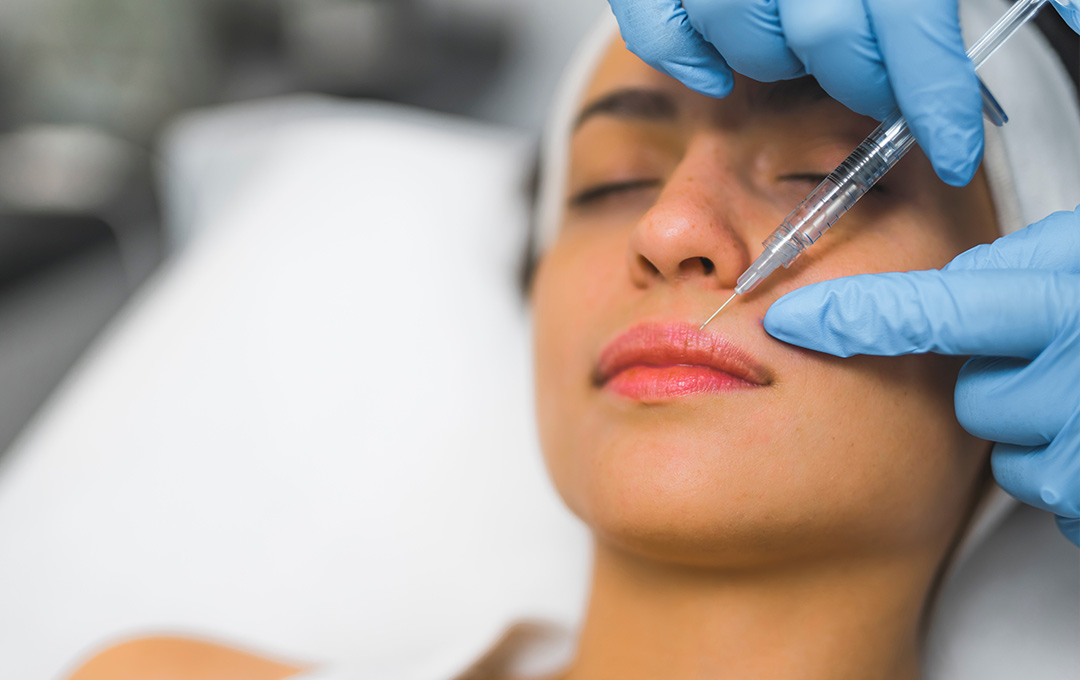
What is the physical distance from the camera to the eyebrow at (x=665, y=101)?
2.52ft

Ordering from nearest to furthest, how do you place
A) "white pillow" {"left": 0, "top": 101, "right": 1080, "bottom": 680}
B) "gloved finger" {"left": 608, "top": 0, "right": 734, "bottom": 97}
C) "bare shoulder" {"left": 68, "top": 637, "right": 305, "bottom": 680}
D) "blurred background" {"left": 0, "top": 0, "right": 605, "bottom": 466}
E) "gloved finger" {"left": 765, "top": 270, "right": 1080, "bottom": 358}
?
"gloved finger" {"left": 765, "top": 270, "right": 1080, "bottom": 358}, "gloved finger" {"left": 608, "top": 0, "right": 734, "bottom": 97}, "bare shoulder" {"left": 68, "top": 637, "right": 305, "bottom": 680}, "white pillow" {"left": 0, "top": 101, "right": 1080, "bottom": 680}, "blurred background" {"left": 0, "top": 0, "right": 605, "bottom": 466}

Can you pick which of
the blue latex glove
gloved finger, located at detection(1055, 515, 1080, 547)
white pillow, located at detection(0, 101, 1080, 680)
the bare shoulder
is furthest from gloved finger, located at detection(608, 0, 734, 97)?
the bare shoulder

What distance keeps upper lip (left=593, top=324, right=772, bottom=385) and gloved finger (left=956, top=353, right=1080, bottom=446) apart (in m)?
0.19

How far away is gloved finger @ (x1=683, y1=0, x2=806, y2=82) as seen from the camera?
27.5 inches

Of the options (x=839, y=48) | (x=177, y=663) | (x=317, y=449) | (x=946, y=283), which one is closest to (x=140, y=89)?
(x=317, y=449)

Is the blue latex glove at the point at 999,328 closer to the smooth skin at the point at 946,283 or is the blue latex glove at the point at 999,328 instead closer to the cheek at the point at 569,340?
the smooth skin at the point at 946,283

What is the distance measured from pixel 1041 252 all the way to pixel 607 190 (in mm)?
449

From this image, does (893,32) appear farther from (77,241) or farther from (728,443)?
(77,241)

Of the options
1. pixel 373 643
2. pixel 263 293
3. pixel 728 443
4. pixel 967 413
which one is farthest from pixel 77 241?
pixel 967 413

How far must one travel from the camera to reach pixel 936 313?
2.16 feet

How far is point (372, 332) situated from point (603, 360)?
0.76 metres

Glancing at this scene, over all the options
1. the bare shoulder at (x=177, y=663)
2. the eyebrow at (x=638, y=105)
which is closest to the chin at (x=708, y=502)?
the eyebrow at (x=638, y=105)

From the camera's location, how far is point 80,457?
4.53ft

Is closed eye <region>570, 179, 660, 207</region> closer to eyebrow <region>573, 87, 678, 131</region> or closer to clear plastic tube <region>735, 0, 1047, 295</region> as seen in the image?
eyebrow <region>573, 87, 678, 131</region>
